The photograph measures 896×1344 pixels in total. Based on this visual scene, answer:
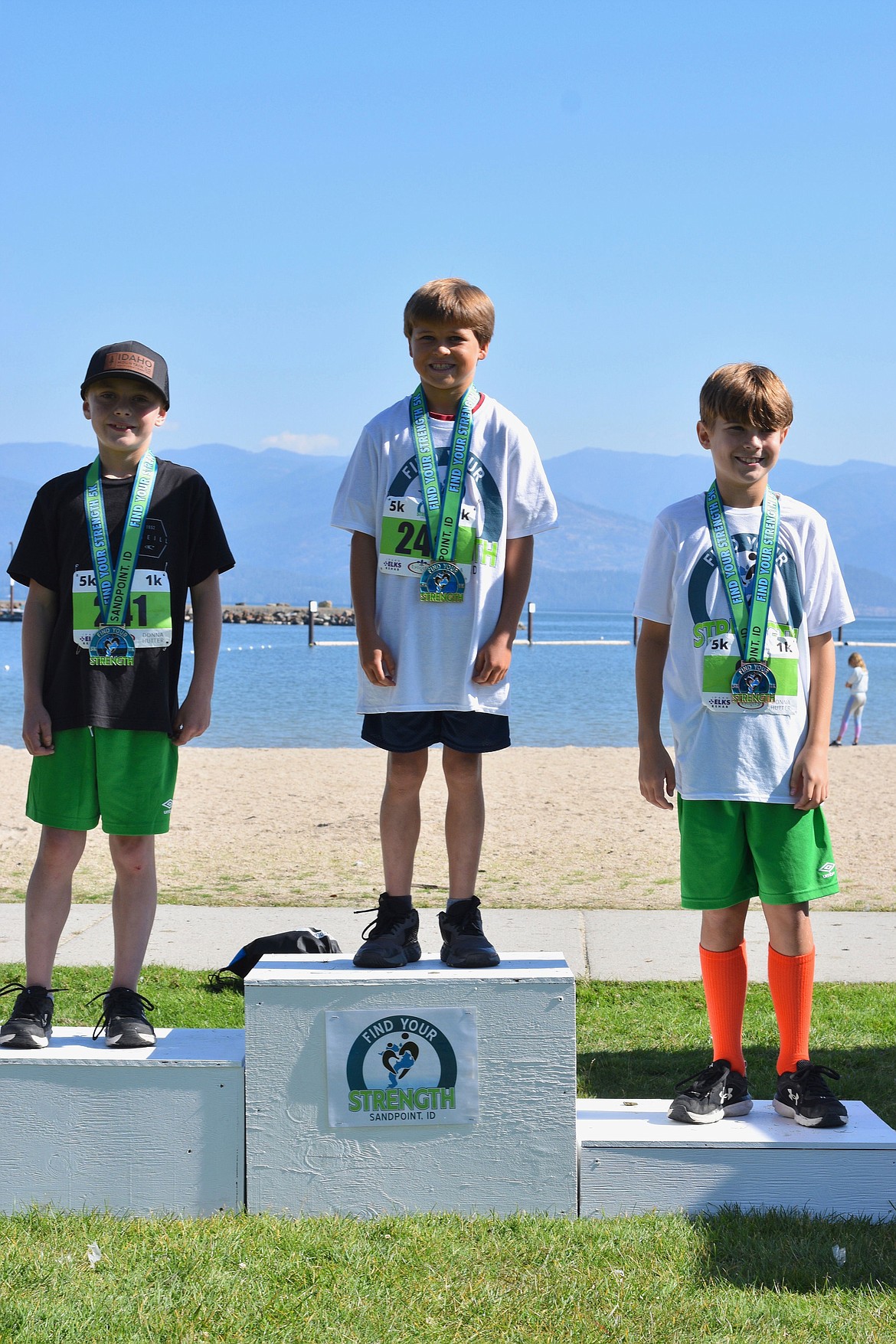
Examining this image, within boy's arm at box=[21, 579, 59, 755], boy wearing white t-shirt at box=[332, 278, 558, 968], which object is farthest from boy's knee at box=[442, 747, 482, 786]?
boy's arm at box=[21, 579, 59, 755]

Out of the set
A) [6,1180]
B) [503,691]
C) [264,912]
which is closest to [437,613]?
[503,691]

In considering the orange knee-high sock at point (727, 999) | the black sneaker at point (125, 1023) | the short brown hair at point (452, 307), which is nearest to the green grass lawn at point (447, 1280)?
the black sneaker at point (125, 1023)

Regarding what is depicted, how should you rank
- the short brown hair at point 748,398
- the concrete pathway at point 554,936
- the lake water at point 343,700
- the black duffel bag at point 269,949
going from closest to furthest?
the short brown hair at point 748,398
the black duffel bag at point 269,949
the concrete pathway at point 554,936
the lake water at point 343,700

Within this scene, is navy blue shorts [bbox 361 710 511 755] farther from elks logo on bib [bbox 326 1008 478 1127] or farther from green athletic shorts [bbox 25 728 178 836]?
elks logo on bib [bbox 326 1008 478 1127]

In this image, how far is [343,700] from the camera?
35.0m

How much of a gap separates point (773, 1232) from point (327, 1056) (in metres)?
1.16

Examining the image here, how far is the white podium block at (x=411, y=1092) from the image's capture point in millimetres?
3027

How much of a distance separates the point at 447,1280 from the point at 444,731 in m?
1.40

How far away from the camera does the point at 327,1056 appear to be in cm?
303

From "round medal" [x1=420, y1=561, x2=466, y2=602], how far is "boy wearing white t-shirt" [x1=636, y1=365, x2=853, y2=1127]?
1.69ft

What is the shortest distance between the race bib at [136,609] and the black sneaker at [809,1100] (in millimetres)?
2098

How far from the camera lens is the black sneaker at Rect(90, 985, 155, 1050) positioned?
3.20 metres

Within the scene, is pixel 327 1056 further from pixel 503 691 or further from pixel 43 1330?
pixel 503 691

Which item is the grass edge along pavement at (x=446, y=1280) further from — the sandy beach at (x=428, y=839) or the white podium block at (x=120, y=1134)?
the sandy beach at (x=428, y=839)
